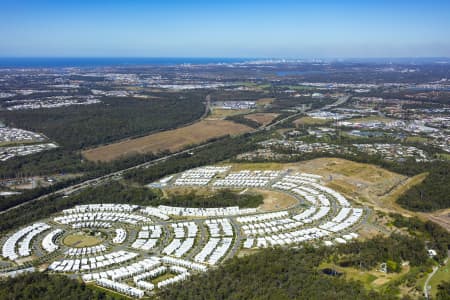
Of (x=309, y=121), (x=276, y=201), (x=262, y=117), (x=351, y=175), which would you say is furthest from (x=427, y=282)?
(x=262, y=117)

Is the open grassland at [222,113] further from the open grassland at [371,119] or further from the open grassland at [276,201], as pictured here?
the open grassland at [276,201]

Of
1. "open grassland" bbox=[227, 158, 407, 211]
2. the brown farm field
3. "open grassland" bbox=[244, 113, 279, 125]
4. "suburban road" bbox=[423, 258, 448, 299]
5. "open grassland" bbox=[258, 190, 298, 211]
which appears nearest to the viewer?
"suburban road" bbox=[423, 258, 448, 299]

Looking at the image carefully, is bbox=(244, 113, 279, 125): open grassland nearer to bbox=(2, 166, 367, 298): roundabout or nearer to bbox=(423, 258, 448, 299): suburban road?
bbox=(2, 166, 367, 298): roundabout

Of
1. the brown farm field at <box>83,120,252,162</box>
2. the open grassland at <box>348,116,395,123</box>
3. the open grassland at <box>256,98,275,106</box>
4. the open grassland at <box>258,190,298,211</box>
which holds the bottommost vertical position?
the brown farm field at <box>83,120,252,162</box>

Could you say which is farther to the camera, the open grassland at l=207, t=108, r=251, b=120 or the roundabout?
the open grassland at l=207, t=108, r=251, b=120

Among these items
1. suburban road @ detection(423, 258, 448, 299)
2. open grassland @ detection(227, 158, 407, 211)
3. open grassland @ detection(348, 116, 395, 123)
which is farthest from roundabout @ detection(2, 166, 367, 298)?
open grassland @ detection(348, 116, 395, 123)

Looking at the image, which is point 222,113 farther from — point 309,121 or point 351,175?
point 351,175
